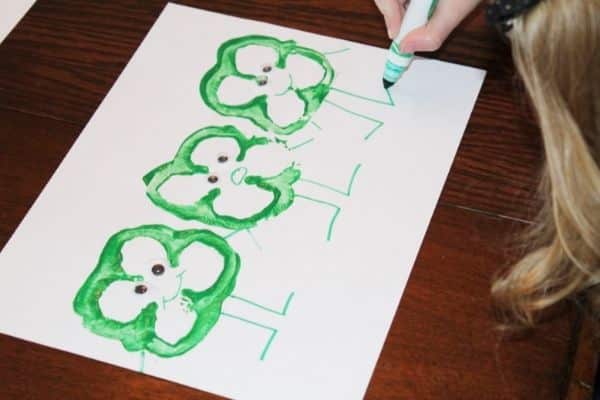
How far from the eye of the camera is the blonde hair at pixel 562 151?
54 cm

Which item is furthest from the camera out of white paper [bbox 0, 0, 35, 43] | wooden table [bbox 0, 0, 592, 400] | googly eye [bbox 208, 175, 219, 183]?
white paper [bbox 0, 0, 35, 43]

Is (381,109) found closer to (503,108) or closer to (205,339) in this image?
(503,108)

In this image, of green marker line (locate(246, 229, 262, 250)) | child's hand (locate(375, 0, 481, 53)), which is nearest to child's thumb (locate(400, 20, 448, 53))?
child's hand (locate(375, 0, 481, 53))

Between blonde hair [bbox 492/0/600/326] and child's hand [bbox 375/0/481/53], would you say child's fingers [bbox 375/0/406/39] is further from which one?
blonde hair [bbox 492/0/600/326]

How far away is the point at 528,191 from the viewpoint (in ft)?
2.53

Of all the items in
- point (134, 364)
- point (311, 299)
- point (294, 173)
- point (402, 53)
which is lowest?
point (134, 364)

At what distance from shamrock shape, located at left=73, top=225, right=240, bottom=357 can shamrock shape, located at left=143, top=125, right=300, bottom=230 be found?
24mm

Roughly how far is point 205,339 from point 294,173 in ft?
0.57

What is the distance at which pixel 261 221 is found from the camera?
754 mm

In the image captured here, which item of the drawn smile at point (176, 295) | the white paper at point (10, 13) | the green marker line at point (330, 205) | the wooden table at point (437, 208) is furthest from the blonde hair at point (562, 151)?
the white paper at point (10, 13)

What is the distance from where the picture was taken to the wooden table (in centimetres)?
68

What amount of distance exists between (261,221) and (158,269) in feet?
0.31

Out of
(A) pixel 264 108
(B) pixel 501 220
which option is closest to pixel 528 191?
(B) pixel 501 220

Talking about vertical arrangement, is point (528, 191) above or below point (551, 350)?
above
